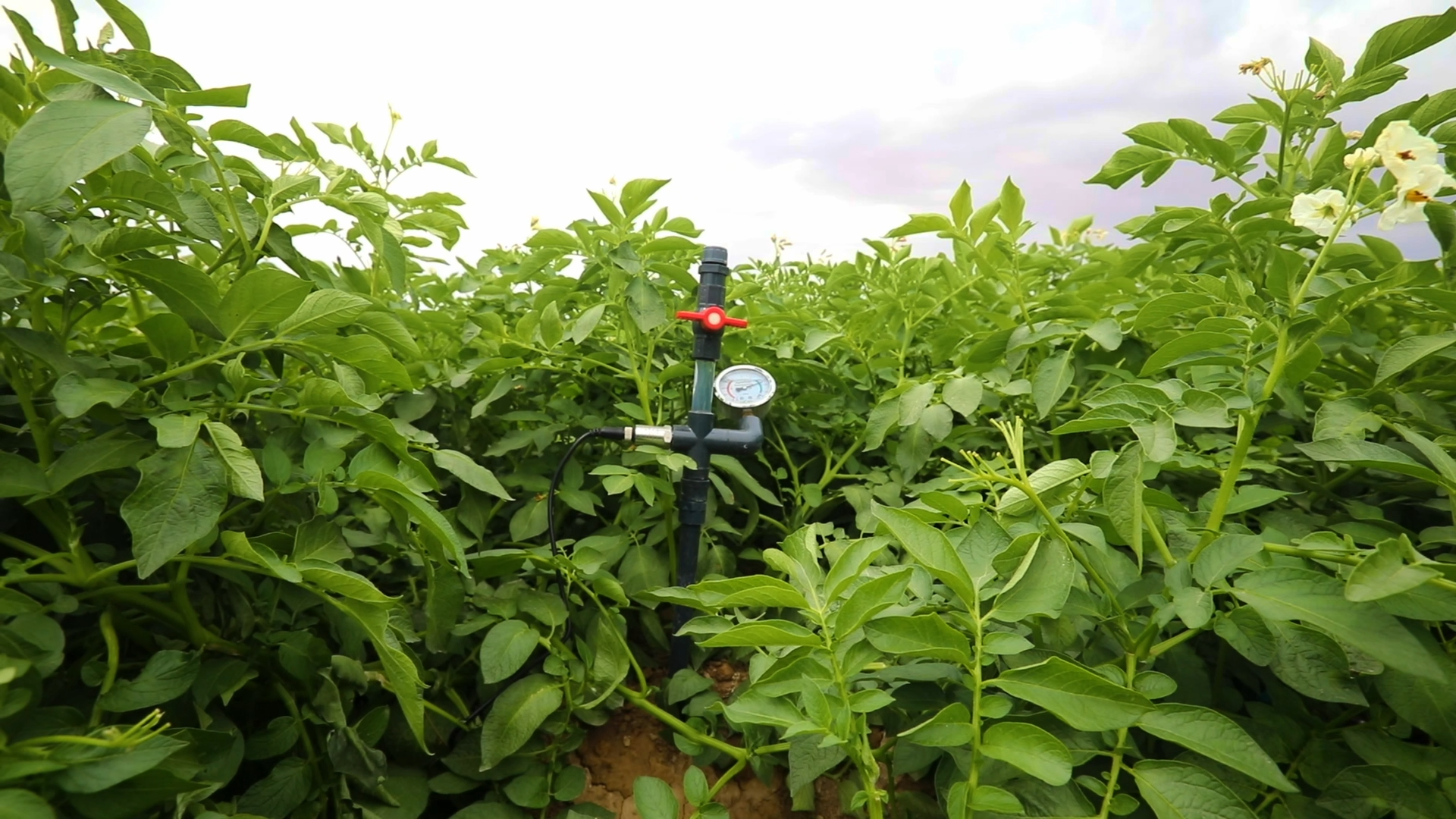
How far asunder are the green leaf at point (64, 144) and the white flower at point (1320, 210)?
1384 mm

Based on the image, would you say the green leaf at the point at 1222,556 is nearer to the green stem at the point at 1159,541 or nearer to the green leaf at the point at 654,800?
the green stem at the point at 1159,541

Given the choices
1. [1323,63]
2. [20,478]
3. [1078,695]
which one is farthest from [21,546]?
[1323,63]

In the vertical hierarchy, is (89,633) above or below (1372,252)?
below

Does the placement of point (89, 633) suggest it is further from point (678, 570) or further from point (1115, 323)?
point (1115, 323)

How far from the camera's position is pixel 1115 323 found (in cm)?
144

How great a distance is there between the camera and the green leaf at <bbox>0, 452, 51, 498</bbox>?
87 cm

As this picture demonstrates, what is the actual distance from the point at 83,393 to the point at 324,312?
0.84 feet

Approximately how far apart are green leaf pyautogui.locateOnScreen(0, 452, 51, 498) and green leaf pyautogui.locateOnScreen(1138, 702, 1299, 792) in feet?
4.10

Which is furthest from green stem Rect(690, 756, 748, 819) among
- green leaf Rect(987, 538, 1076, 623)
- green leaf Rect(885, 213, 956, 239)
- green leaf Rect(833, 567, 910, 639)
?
green leaf Rect(885, 213, 956, 239)

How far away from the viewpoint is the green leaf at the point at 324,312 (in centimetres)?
96

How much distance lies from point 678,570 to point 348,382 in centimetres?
71

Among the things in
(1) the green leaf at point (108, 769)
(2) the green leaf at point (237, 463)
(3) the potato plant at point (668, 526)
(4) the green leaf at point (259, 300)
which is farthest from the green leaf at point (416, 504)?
(1) the green leaf at point (108, 769)

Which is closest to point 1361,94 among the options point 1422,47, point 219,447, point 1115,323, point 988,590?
point 1422,47

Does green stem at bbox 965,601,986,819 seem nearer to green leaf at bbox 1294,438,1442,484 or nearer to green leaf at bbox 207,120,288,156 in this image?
green leaf at bbox 1294,438,1442,484
